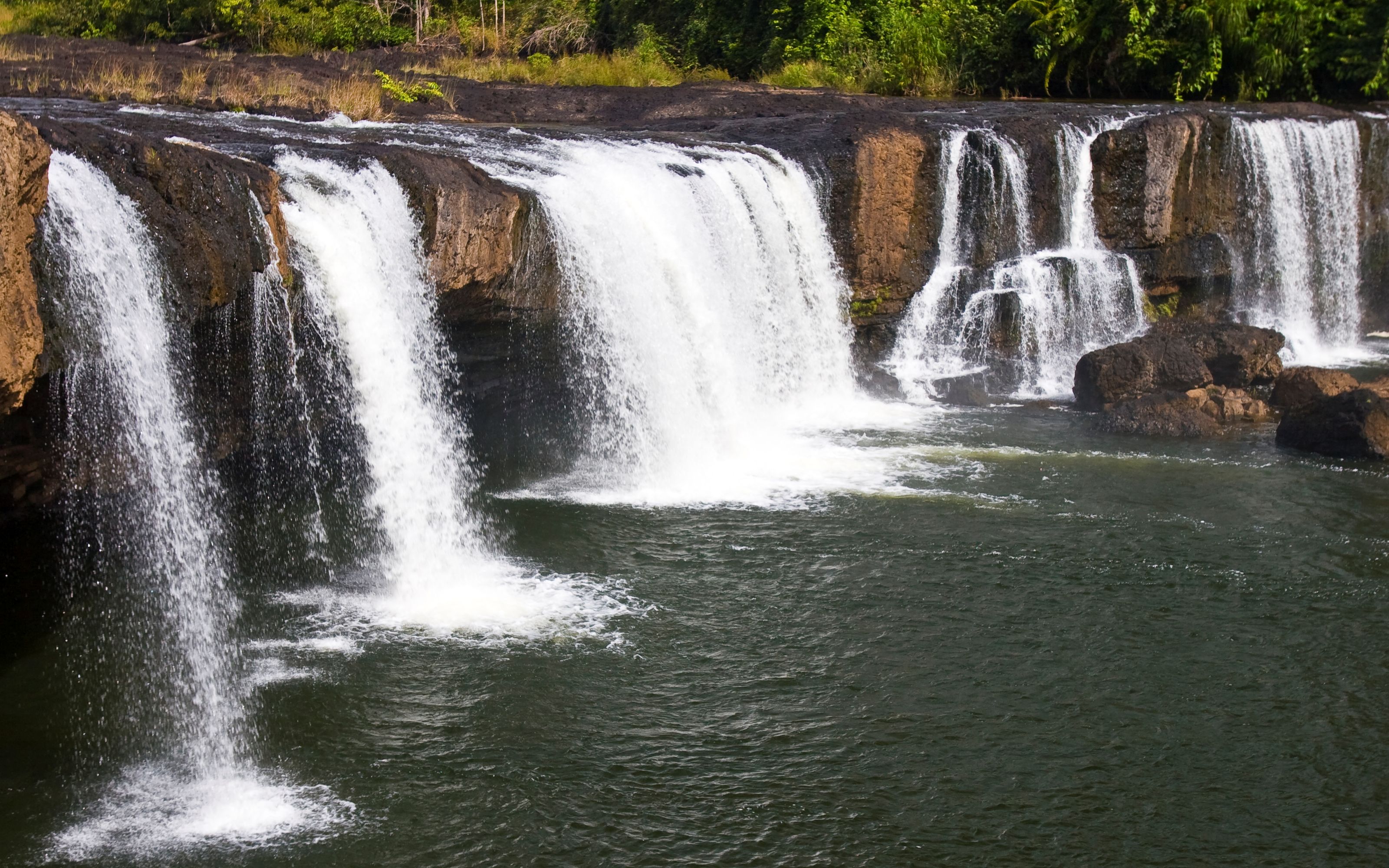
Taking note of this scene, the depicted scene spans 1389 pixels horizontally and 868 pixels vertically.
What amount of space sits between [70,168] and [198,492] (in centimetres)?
210

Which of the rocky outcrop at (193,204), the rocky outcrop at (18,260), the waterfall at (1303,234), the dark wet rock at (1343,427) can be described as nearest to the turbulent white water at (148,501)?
the rocky outcrop at (193,204)

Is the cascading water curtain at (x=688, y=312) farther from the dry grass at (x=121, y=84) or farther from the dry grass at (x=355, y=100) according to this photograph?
the dry grass at (x=121, y=84)

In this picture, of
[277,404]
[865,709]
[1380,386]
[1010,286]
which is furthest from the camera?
[1010,286]

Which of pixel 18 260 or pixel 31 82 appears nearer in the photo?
pixel 18 260

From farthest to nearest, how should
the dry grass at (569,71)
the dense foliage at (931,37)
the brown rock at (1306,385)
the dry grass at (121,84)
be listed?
the dry grass at (569,71), the dense foliage at (931,37), the dry grass at (121,84), the brown rock at (1306,385)

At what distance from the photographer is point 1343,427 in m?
13.4

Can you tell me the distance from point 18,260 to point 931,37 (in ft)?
75.2

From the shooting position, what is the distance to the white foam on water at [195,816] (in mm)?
6219

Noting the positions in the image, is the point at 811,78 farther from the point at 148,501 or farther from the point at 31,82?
the point at 148,501

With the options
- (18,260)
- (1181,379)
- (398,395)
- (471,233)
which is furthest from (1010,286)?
(18,260)

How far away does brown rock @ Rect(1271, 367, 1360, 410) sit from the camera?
14758 millimetres

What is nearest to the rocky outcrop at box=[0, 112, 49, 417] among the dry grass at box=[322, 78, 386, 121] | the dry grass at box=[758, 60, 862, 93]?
the dry grass at box=[322, 78, 386, 121]

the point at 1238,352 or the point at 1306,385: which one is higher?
the point at 1238,352

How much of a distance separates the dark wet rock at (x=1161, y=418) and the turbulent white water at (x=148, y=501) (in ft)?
31.0
